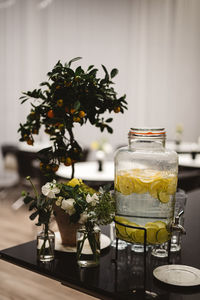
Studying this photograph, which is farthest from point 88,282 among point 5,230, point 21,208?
point 21,208

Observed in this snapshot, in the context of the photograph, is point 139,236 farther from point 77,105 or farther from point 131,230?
point 77,105

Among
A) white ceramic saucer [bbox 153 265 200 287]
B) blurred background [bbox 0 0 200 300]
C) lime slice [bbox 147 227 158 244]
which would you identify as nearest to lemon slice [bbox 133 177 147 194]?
lime slice [bbox 147 227 158 244]

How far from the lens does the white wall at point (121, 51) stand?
6773 mm

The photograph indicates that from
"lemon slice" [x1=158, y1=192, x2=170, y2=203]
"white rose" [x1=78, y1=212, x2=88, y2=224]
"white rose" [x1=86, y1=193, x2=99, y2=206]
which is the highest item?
"lemon slice" [x1=158, y1=192, x2=170, y2=203]

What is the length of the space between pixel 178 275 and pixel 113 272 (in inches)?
6.9

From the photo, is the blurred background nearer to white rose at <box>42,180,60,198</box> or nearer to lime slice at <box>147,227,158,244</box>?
white rose at <box>42,180,60,198</box>

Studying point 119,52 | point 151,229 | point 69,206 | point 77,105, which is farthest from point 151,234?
point 119,52

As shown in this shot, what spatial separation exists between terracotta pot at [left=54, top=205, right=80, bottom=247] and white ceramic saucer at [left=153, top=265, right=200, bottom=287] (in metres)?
0.32

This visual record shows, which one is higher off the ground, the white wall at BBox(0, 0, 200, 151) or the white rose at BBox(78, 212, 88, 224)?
the white wall at BBox(0, 0, 200, 151)

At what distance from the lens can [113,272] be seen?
1.14 metres

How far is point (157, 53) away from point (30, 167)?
3122 mm

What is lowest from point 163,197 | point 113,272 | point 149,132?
point 113,272

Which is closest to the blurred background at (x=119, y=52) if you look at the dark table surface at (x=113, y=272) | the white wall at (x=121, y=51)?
the white wall at (x=121, y=51)

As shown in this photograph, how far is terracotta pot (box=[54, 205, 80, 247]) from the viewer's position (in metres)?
1.34
